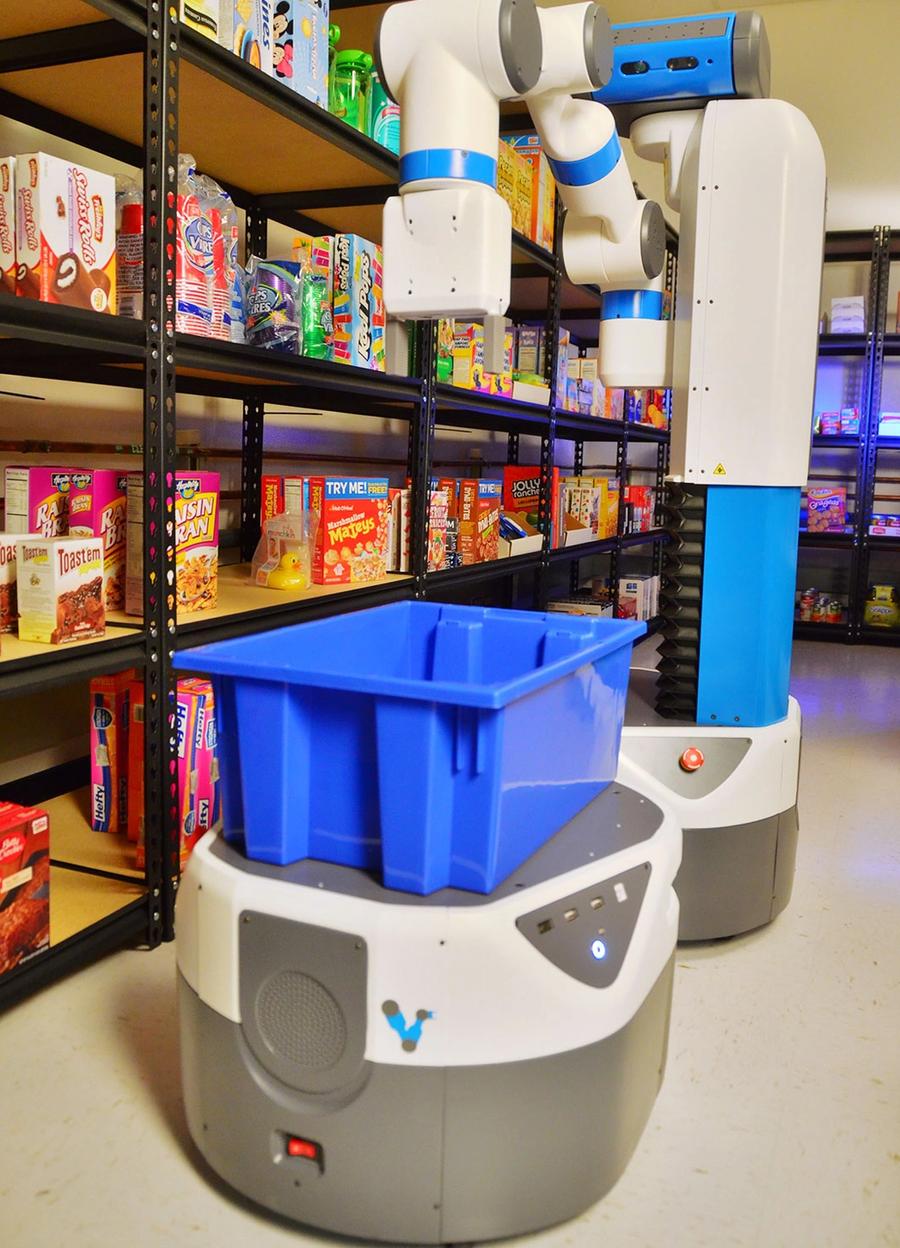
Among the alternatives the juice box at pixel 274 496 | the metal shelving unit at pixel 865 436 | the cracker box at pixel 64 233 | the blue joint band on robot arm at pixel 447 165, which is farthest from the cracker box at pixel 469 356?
the metal shelving unit at pixel 865 436

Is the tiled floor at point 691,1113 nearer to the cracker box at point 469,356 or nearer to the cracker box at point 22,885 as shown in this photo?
the cracker box at point 22,885

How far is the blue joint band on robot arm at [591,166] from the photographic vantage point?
1.94 metres

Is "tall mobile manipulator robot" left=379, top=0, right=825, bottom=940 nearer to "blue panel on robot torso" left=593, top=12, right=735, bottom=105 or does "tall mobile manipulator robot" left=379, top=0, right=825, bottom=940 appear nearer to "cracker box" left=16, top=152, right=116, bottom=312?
"blue panel on robot torso" left=593, top=12, right=735, bottom=105

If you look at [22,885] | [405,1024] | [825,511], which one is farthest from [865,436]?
[405,1024]

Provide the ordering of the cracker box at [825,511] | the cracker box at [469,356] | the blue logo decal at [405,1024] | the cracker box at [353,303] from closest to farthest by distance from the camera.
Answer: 1. the blue logo decal at [405,1024]
2. the cracker box at [353,303]
3. the cracker box at [469,356]
4. the cracker box at [825,511]

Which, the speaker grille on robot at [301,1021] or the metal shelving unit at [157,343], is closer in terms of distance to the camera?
the speaker grille on robot at [301,1021]

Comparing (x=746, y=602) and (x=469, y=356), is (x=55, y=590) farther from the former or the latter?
(x=469, y=356)

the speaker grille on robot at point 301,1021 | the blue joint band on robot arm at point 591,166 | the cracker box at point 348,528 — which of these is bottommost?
the speaker grille on robot at point 301,1021

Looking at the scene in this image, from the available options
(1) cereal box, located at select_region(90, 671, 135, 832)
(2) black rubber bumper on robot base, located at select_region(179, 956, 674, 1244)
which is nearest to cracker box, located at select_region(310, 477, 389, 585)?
(1) cereal box, located at select_region(90, 671, 135, 832)

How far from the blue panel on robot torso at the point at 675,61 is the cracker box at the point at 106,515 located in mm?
1341

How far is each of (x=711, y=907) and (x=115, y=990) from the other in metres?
1.22

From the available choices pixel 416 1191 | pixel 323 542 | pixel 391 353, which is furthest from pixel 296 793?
pixel 323 542

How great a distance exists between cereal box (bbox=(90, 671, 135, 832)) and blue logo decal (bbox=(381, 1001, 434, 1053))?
1.34 m

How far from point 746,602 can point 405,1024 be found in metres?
1.37
